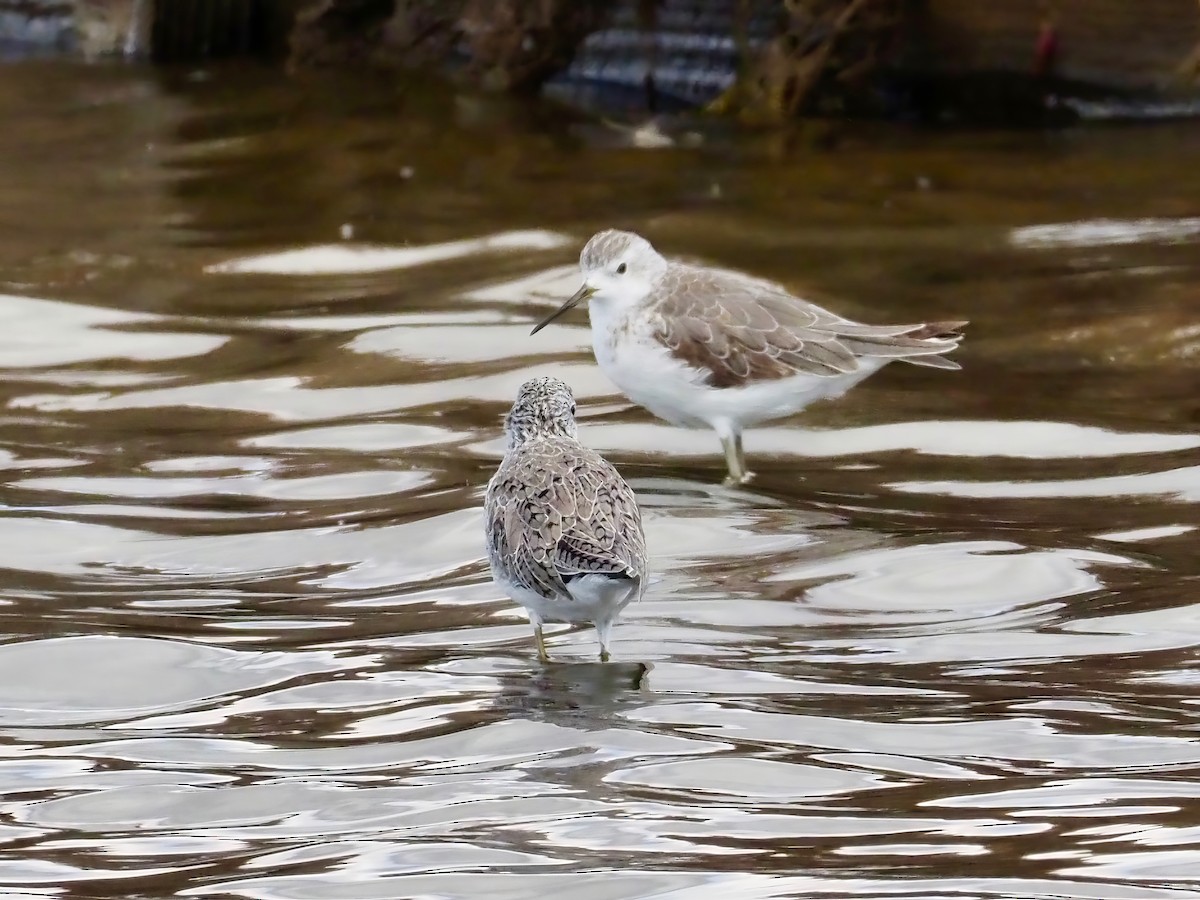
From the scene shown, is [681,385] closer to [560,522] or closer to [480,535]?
[480,535]

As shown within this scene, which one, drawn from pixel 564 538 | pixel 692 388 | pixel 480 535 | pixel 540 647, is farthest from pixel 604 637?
pixel 692 388

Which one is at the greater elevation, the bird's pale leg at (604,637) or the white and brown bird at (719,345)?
the white and brown bird at (719,345)

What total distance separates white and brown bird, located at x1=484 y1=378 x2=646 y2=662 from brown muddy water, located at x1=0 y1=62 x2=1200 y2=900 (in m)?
0.24

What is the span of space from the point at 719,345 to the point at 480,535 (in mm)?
1499

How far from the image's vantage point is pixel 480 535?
766 centimetres

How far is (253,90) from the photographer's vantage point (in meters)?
15.4

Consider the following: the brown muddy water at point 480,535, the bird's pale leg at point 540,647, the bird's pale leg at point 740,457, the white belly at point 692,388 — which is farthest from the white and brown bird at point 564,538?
the bird's pale leg at point 740,457

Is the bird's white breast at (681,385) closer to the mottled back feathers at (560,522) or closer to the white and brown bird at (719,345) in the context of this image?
the white and brown bird at (719,345)

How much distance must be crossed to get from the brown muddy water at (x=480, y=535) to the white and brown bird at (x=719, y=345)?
0.33m

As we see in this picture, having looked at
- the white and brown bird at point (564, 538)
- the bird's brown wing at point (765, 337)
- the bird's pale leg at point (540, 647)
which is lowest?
the bird's pale leg at point (540, 647)

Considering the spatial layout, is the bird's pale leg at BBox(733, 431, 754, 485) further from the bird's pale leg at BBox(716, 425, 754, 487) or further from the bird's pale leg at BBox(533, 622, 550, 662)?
the bird's pale leg at BBox(533, 622, 550, 662)

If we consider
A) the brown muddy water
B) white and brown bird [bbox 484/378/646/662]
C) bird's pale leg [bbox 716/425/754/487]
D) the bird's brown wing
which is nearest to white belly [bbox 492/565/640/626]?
white and brown bird [bbox 484/378/646/662]

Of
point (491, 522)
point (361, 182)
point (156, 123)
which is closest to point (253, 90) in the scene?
point (156, 123)

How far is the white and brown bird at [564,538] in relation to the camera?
5.98 meters
